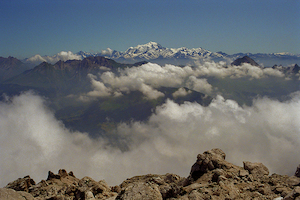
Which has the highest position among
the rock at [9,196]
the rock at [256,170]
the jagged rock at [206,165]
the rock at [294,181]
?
the jagged rock at [206,165]

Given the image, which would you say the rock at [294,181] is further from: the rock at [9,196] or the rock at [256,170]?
the rock at [9,196]

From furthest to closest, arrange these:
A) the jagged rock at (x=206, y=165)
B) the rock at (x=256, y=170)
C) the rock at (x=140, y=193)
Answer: the jagged rock at (x=206, y=165) < the rock at (x=256, y=170) < the rock at (x=140, y=193)

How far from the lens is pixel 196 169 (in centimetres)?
4216

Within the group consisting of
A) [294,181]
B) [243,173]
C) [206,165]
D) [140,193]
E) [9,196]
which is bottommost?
[294,181]

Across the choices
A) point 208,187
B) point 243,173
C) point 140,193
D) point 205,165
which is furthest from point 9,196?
point 243,173

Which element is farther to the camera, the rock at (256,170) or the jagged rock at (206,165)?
the jagged rock at (206,165)

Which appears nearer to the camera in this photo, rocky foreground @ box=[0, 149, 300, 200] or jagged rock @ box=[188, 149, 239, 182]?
rocky foreground @ box=[0, 149, 300, 200]

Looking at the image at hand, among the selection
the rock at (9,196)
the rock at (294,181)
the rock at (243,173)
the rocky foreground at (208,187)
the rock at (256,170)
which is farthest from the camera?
the rock at (256,170)

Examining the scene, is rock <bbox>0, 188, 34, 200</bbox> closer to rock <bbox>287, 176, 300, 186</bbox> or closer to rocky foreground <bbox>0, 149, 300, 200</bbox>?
rocky foreground <bbox>0, 149, 300, 200</bbox>

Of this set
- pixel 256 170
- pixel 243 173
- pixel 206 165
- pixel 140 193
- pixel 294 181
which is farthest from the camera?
pixel 206 165

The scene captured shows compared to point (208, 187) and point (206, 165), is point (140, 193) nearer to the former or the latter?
point (208, 187)

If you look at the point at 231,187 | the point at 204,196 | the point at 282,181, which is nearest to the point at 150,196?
the point at 204,196

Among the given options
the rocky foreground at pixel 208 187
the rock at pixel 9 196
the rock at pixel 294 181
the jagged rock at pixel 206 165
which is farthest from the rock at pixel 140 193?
the rock at pixel 294 181

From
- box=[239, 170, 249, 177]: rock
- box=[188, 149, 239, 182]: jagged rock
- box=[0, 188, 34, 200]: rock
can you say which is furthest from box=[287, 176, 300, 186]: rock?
box=[0, 188, 34, 200]: rock
